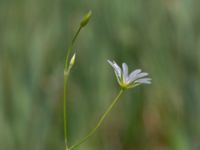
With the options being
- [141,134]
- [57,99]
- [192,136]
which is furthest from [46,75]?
[192,136]

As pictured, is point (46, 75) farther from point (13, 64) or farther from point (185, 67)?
point (185, 67)

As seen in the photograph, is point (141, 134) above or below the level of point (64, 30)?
below

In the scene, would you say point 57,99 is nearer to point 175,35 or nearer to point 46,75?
point 46,75

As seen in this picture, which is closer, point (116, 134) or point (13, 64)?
point (13, 64)

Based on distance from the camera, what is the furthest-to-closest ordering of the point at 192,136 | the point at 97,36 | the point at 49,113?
the point at 97,36 → the point at 192,136 → the point at 49,113

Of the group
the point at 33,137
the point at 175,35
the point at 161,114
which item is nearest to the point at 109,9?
the point at 175,35

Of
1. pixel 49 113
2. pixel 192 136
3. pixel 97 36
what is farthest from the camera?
pixel 97 36

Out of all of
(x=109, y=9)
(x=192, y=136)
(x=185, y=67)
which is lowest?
(x=192, y=136)
